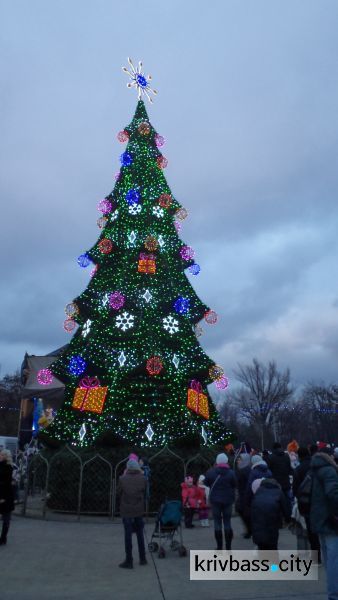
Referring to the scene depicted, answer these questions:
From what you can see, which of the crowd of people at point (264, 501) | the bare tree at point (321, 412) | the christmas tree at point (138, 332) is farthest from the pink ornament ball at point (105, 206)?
the bare tree at point (321, 412)

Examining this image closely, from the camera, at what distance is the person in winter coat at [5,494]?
8.65m

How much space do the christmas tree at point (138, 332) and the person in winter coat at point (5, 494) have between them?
431 cm

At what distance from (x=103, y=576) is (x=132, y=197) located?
43.4ft

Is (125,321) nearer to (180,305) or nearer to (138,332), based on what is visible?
(138,332)

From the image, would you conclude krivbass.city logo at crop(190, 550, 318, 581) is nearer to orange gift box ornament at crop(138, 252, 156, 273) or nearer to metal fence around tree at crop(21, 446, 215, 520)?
metal fence around tree at crop(21, 446, 215, 520)

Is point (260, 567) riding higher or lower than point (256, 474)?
lower

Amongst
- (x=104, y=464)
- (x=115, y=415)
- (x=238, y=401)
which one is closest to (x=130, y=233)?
(x=115, y=415)

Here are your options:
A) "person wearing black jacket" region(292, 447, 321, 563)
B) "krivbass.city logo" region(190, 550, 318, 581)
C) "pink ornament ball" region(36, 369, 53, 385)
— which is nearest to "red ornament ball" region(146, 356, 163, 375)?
"pink ornament ball" region(36, 369, 53, 385)

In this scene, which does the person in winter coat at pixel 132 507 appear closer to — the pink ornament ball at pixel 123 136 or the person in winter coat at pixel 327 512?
the person in winter coat at pixel 327 512

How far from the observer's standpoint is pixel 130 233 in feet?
56.3

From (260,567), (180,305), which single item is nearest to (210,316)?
(180,305)

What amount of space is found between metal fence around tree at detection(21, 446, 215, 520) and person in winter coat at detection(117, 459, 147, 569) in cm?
506

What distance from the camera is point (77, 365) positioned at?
49.3 feet

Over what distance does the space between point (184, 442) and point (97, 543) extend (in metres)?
4.69
